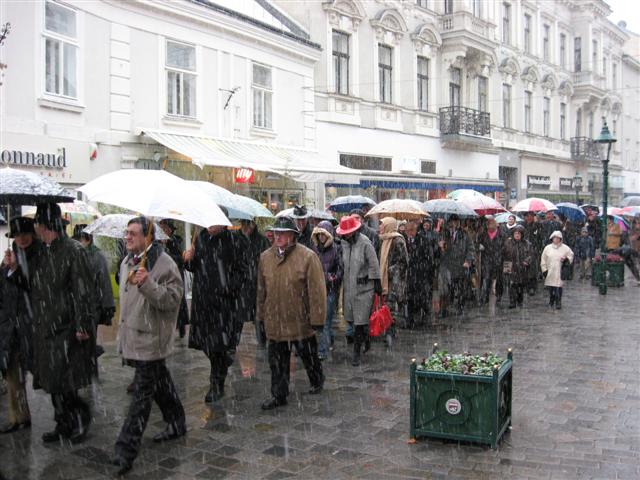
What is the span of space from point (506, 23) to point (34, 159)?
25014mm

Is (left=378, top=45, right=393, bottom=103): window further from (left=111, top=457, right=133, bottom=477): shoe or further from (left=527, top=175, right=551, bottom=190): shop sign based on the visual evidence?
(left=111, top=457, right=133, bottom=477): shoe

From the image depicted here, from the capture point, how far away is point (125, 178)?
5.30 meters

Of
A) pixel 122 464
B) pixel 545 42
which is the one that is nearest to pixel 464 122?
pixel 545 42

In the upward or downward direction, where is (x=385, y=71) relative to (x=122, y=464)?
upward

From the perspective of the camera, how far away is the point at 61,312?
5156 mm

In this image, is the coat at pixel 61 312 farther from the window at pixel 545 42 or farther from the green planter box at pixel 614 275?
the window at pixel 545 42

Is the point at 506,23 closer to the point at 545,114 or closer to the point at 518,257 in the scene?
the point at 545,114

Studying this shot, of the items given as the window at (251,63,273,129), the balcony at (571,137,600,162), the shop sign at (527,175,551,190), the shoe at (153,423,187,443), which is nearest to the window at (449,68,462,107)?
the shop sign at (527,175,551,190)

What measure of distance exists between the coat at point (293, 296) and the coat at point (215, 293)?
13.9 inches

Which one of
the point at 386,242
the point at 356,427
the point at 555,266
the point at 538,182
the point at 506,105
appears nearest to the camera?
the point at 356,427

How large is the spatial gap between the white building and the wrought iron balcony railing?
781 centimetres

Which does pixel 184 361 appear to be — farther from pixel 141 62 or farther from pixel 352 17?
pixel 352 17

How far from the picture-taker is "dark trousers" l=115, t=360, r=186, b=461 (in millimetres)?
4844

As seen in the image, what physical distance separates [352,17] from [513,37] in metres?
13.1
